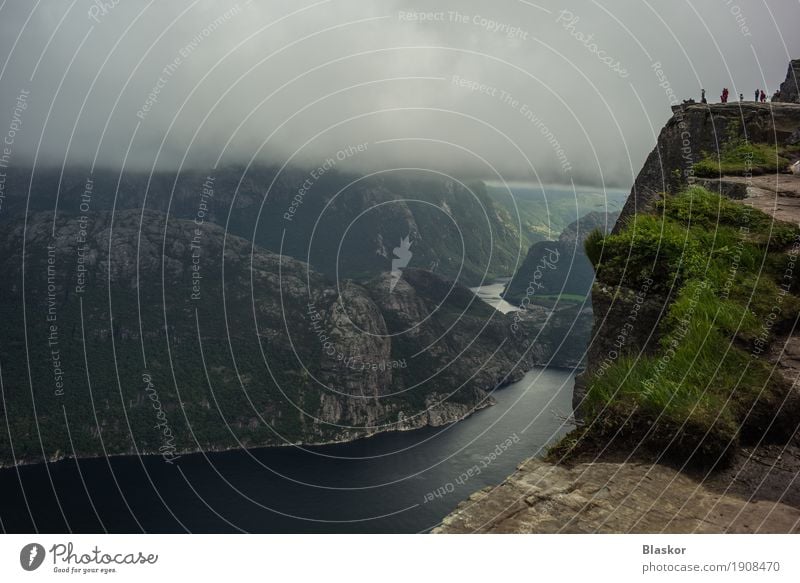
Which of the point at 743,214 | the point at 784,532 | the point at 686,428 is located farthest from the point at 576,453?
the point at 743,214

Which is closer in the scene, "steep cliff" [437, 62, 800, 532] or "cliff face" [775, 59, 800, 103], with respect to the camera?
"steep cliff" [437, 62, 800, 532]

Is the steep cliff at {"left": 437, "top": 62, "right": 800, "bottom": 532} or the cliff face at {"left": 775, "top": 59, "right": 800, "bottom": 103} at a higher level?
the cliff face at {"left": 775, "top": 59, "right": 800, "bottom": 103}

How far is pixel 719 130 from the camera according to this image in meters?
22.1

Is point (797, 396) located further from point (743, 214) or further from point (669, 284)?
point (743, 214)

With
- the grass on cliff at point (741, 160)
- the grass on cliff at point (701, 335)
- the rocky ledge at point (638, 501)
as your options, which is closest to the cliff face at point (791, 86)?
the grass on cliff at point (741, 160)

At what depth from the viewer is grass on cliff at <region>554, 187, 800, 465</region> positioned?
25.6 ft

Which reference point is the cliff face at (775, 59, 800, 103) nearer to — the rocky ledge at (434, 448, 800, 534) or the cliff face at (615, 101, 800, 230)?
the cliff face at (615, 101, 800, 230)

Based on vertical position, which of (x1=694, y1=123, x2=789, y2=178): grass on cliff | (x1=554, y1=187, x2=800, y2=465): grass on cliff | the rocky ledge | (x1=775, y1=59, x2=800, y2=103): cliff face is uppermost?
(x1=775, y1=59, x2=800, y2=103): cliff face

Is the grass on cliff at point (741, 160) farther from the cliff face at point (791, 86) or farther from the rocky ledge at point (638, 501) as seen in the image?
the cliff face at point (791, 86)

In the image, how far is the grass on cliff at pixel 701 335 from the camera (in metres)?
7.79

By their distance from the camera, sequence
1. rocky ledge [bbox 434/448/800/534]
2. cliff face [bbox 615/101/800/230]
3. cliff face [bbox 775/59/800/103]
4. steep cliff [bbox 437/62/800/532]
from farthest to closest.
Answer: cliff face [bbox 775/59/800/103] → cliff face [bbox 615/101/800/230] → steep cliff [bbox 437/62/800/532] → rocky ledge [bbox 434/448/800/534]

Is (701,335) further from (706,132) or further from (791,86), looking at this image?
(791,86)

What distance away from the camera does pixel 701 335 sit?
9.23 m

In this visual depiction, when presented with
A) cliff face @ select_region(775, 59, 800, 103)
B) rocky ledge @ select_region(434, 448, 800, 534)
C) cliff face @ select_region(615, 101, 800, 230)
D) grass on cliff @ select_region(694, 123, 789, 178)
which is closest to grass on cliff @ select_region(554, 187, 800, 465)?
rocky ledge @ select_region(434, 448, 800, 534)
